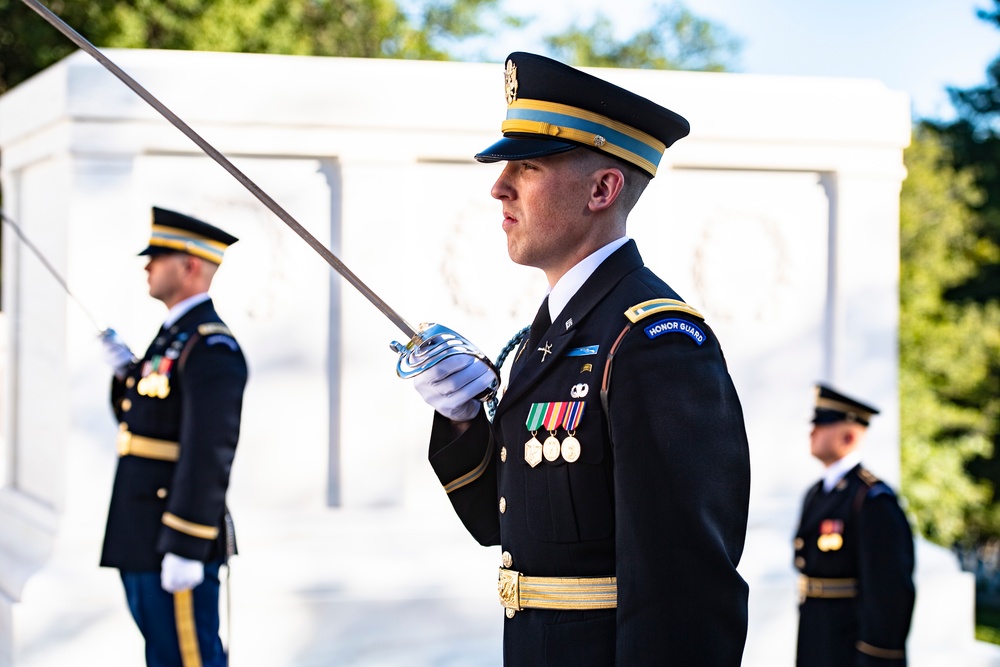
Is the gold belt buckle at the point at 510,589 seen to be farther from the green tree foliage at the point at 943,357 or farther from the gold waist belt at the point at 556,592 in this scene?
the green tree foliage at the point at 943,357

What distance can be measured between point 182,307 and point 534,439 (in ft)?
8.63

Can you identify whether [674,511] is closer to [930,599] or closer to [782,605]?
[782,605]

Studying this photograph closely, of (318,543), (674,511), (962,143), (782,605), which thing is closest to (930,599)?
(782,605)

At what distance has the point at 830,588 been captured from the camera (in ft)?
16.1

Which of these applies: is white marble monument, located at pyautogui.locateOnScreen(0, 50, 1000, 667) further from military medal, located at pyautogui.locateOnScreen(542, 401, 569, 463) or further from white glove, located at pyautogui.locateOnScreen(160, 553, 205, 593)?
military medal, located at pyautogui.locateOnScreen(542, 401, 569, 463)

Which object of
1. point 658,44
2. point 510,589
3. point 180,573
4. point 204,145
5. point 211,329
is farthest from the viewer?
point 658,44

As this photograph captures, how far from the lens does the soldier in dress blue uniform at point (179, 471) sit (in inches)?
164

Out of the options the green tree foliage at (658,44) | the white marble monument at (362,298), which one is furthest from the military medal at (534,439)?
the green tree foliage at (658,44)

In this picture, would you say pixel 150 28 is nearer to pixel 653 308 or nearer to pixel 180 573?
pixel 180 573

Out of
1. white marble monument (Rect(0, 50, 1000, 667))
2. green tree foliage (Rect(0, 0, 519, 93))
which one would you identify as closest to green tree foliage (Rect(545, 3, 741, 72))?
green tree foliage (Rect(0, 0, 519, 93))

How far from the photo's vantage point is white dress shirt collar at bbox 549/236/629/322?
225 centimetres

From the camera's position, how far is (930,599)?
6.60 metres

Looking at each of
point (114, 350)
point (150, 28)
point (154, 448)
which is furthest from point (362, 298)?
point (150, 28)

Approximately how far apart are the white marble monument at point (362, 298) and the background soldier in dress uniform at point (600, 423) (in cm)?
377
